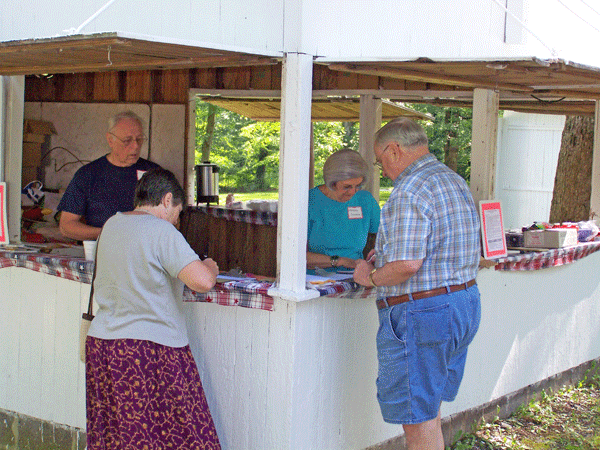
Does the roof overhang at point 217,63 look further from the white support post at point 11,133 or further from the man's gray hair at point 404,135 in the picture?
the man's gray hair at point 404,135

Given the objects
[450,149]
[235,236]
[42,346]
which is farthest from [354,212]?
[450,149]

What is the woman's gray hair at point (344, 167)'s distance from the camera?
15.8ft

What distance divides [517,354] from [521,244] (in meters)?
0.80

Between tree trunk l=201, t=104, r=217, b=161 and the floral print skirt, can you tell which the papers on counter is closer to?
the floral print skirt

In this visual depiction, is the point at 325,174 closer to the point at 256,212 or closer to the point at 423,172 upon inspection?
the point at 423,172

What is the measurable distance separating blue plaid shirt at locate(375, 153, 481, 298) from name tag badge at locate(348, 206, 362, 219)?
4.64ft

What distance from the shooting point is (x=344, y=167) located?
4.80 meters

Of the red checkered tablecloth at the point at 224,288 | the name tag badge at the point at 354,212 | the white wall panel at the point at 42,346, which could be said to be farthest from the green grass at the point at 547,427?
the white wall panel at the point at 42,346

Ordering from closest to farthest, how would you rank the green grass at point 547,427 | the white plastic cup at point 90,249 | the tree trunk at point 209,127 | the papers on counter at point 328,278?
the papers on counter at point 328,278 → the white plastic cup at point 90,249 → the green grass at point 547,427 → the tree trunk at point 209,127

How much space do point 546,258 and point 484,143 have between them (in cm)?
110

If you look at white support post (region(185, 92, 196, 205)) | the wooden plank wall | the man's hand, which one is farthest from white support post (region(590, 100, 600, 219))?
white support post (region(185, 92, 196, 205))

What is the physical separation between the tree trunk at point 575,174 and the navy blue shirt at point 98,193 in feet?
15.1

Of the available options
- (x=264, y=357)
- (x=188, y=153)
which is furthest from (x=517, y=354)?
(x=188, y=153)

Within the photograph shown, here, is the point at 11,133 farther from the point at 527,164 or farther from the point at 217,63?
the point at 527,164
